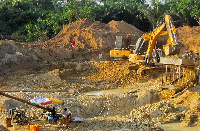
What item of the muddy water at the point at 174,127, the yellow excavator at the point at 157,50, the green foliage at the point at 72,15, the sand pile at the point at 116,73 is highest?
the green foliage at the point at 72,15

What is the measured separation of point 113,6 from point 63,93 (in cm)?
2629

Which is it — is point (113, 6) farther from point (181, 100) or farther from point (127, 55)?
point (181, 100)

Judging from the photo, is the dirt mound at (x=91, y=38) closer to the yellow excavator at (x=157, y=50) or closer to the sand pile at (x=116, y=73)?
the sand pile at (x=116, y=73)

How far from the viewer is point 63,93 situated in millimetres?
18062

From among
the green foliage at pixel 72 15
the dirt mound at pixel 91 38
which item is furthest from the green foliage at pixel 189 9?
the dirt mound at pixel 91 38

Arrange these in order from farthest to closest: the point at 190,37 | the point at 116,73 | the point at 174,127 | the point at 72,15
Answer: the point at 72,15 < the point at 190,37 < the point at 116,73 < the point at 174,127

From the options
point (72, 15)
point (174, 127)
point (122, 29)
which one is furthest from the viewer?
point (72, 15)

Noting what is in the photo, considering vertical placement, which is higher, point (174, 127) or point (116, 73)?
point (116, 73)

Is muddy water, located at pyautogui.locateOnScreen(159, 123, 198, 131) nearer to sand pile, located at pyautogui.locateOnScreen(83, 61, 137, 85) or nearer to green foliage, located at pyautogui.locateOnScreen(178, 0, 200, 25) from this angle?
sand pile, located at pyautogui.locateOnScreen(83, 61, 137, 85)

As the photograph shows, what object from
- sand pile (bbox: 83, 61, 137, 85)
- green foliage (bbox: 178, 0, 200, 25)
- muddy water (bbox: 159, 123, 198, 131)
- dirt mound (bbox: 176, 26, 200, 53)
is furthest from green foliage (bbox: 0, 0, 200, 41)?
muddy water (bbox: 159, 123, 198, 131)

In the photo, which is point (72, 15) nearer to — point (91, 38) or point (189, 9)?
point (91, 38)

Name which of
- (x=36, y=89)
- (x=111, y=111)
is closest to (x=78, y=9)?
(x=36, y=89)

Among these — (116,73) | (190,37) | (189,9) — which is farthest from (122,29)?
(116,73)

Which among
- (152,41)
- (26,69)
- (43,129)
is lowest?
(43,129)
